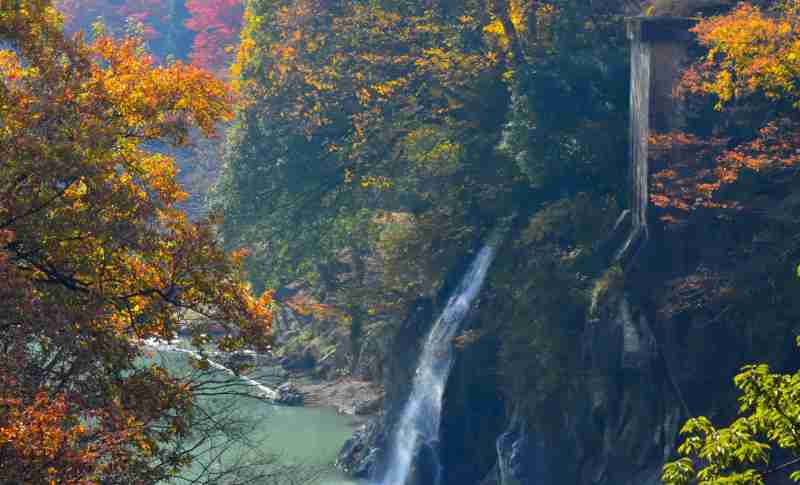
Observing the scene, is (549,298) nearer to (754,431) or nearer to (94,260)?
(94,260)

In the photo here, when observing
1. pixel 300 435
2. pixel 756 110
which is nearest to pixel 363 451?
pixel 300 435

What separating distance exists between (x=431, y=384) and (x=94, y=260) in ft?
42.6

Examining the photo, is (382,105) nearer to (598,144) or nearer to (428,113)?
(428,113)

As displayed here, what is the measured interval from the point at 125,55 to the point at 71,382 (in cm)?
478

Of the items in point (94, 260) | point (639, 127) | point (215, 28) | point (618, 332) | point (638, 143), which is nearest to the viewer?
point (94, 260)

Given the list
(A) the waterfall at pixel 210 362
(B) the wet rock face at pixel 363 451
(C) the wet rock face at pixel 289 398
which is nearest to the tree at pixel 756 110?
(A) the waterfall at pixel 210 362

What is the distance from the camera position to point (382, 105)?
91.9ft

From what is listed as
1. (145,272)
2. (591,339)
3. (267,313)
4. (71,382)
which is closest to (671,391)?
(591,339)

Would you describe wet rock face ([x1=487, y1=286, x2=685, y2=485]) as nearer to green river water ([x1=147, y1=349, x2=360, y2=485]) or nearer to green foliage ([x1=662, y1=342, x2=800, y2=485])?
green river water ([x1=147, y1=349, x2=360, y2=485])

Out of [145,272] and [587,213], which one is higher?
[587,213]

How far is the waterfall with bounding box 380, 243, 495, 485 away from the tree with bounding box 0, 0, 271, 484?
10.7 metres

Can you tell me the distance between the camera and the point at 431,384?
24.3 metres

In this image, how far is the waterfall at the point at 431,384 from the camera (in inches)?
947

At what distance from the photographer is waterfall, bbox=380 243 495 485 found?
24.1 meters
